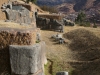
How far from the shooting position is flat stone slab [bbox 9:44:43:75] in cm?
897

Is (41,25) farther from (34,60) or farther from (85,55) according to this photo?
(34,60)

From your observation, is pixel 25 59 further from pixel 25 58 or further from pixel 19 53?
pixel 19 53

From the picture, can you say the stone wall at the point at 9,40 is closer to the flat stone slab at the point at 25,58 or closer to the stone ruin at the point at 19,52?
the stone ruin at the point at 19,52

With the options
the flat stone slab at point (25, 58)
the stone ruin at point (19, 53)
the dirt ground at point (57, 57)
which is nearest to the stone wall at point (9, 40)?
the stone ruin at point (19, 53)

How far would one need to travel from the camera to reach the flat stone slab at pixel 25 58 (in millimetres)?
8969

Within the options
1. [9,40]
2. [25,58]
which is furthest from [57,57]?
[25,58]

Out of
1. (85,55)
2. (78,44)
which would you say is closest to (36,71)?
(85,55)

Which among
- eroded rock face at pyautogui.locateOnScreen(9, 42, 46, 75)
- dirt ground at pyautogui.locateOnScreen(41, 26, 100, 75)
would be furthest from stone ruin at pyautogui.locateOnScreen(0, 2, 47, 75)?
dirt ground at pyautogui.locateOnScreen(41, 26, 100, 75)

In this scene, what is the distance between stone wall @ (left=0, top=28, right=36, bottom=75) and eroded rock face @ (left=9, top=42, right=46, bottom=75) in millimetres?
207

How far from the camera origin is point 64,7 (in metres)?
159

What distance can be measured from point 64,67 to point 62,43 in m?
7.83

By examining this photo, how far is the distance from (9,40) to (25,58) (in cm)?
78

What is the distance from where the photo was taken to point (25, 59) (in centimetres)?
900

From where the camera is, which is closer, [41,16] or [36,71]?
[36,71]
